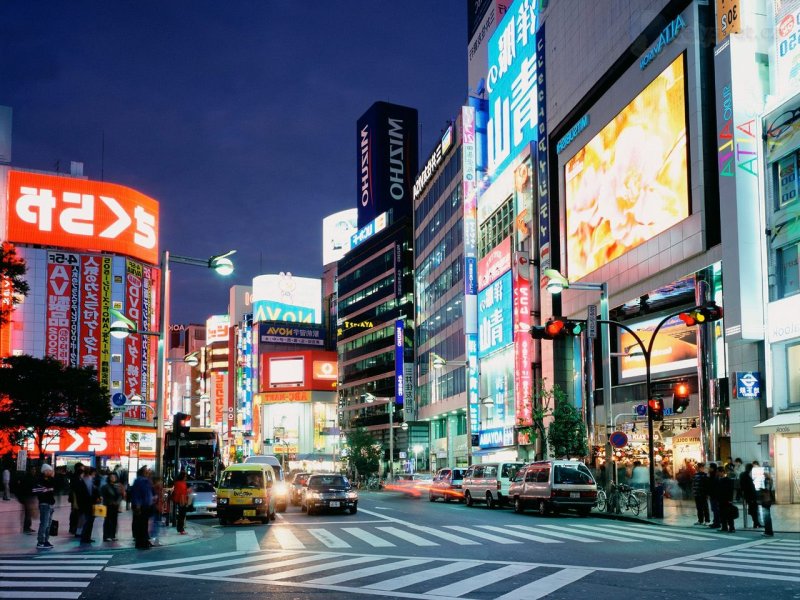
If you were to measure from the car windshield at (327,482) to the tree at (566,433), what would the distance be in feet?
47.9

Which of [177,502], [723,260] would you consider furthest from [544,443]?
[177,502]

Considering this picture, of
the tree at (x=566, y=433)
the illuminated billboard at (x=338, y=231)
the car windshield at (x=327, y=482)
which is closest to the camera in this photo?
the car windshield at (x=327, y=482)

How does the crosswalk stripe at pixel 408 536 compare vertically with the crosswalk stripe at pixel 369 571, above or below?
below

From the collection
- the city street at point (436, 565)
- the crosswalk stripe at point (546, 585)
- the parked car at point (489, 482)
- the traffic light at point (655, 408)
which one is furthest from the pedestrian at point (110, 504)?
the parked car at point (489, 482)

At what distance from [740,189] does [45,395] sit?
43.3 metres

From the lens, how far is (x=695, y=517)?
27328 mm

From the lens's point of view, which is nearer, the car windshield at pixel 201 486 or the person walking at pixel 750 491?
the person walking at pixel 750 491

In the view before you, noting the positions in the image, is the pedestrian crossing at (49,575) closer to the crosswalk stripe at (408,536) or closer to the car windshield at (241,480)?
the crosswalk stripe at (408,536)

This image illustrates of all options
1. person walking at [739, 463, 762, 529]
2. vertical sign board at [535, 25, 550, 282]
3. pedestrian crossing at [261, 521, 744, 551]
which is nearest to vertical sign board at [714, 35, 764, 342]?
pedestrian crossing at [261, 521, 744, 551]

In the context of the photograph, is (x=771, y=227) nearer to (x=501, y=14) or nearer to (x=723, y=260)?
(x=723, y=260)

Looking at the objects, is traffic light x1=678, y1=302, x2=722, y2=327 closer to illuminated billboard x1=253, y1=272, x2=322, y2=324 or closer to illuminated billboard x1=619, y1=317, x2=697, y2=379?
illuminated billboard x1=619, y1=317, x2=697, y2=379

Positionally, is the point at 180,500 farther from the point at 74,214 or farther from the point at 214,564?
the point at 74,214

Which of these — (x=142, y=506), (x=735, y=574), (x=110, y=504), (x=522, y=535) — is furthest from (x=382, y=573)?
(x=110, y=504)

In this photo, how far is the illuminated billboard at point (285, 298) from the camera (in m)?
166
